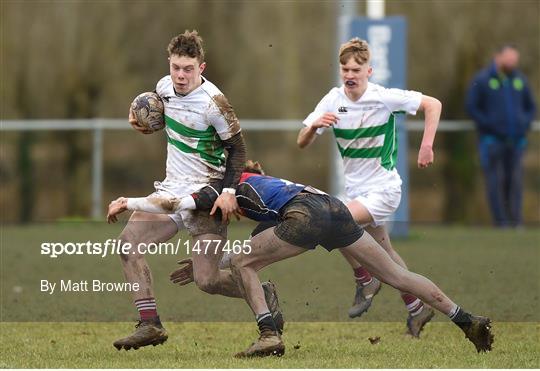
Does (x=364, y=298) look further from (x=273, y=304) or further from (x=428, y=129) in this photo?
(x=428, y=129)

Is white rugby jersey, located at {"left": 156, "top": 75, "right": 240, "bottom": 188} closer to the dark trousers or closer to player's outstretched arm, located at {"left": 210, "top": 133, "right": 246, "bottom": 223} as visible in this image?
player's outstretched arm, located at {"left": 210, "top": 133, "right": 246, "bottom": 223}

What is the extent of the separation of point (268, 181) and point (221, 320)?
5.36ft

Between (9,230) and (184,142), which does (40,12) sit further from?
(184,142)

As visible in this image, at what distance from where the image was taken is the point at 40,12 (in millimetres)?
21438

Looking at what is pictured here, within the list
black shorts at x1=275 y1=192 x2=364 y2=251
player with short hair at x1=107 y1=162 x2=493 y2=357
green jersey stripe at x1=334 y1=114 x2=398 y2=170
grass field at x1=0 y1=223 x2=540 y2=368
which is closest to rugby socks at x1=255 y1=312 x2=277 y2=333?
player with short hair at x1=107 y1=162 x2=493 y2=357

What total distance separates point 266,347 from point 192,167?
1.18 m

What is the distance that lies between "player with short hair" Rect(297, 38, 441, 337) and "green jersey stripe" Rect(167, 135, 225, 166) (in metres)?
0.72

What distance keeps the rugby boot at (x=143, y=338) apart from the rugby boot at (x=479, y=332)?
1.75 meters

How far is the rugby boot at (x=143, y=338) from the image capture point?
8422 millimetres

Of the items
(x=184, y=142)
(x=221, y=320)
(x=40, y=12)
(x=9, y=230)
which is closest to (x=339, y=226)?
(x=184, y=142)

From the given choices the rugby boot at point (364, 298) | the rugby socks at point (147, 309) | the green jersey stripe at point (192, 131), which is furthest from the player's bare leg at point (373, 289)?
the rugby socks at point (147, 309)

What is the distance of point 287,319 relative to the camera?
974cm


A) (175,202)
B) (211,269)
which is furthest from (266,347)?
(175,202)

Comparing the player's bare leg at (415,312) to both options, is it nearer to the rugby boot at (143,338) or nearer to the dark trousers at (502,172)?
the rugby boot at (143,338)
